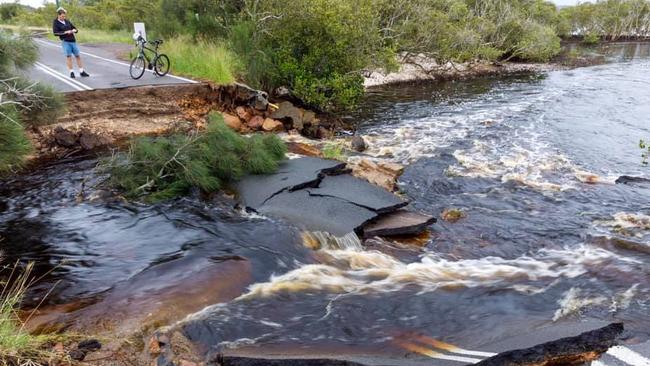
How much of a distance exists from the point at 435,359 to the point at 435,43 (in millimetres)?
24279

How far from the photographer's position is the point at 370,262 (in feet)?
21.7

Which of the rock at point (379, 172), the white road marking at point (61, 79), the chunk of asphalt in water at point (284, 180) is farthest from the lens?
the white road marking at point (61, 79)

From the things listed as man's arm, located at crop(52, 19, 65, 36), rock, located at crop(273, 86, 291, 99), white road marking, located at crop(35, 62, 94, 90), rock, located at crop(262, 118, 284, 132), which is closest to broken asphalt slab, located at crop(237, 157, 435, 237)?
rock, located at crop(262, 118, 284, 132)

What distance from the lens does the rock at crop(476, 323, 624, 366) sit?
4.28 metres

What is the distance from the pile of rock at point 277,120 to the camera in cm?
1366

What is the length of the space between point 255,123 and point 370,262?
8215mm

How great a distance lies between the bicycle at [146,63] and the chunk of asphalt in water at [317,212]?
8633 millimetres

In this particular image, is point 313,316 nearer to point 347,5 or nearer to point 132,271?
point 132,271

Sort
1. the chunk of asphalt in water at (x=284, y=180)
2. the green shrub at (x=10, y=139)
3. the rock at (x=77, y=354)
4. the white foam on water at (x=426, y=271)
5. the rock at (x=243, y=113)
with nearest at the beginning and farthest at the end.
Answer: the rock at (x=77, y=354) → the white foam on water at (x=426, y=271) → the green shrub at (x=10, y=139) → the chunk of asphalt in water at (x=284, y=180) → the rock at (x=243, y=113)

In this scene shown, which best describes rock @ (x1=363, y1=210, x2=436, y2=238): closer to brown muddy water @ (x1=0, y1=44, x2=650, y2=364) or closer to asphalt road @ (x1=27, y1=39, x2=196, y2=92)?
brown muddy water @ (x1=0, y1=44, x2=650, y2=364)

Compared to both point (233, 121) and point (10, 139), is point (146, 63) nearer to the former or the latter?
point (233, 121)

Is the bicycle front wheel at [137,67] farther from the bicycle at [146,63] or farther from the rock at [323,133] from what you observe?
the rock at [323,133]

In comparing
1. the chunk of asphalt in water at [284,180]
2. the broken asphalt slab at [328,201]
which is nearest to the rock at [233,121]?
the chunk of asphalt in water at [284,180]

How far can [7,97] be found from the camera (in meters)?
7.63
